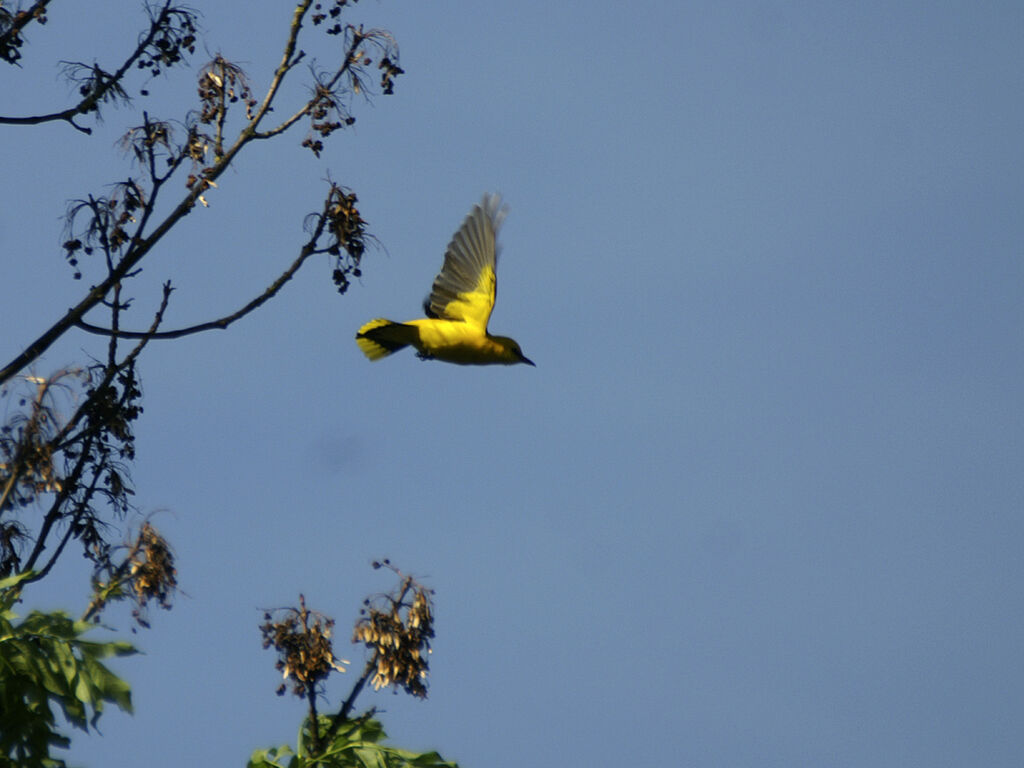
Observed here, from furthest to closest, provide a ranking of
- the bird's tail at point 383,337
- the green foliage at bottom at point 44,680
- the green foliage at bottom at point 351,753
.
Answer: the bird's tail at point 383,337
the green foliage at bottom at point 351,753
the green foliage at bottom at point 44,680

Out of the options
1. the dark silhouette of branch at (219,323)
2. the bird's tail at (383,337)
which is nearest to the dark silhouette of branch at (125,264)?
the dark silhouette of branch at (219,323)

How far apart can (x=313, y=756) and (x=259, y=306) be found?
6.71 ft

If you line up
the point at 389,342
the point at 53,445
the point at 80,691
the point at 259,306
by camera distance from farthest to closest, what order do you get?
the point at 389,342
the point at 53,445
the point at 259,306
the point at 80,691

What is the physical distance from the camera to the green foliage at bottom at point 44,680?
570 cm

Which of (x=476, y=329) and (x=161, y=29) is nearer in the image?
(x=161, y=29)

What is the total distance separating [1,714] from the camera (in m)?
5.77

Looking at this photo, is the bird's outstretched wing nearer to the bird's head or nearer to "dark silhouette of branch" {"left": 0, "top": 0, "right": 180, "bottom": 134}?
the bird's head

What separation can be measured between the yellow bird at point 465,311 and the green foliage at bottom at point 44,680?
16.0 feet

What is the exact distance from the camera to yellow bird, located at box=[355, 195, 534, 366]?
10688mm

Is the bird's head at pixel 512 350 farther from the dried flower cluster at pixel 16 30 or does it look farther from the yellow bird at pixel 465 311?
the dried flower cluster at pixel 16 30

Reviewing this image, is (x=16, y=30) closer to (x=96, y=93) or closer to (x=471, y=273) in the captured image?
(x=96, y=93)

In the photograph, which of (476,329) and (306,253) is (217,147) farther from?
(476,329)

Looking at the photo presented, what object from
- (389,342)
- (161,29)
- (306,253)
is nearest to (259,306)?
(306,253)

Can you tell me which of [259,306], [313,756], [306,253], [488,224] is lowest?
[313,756]
